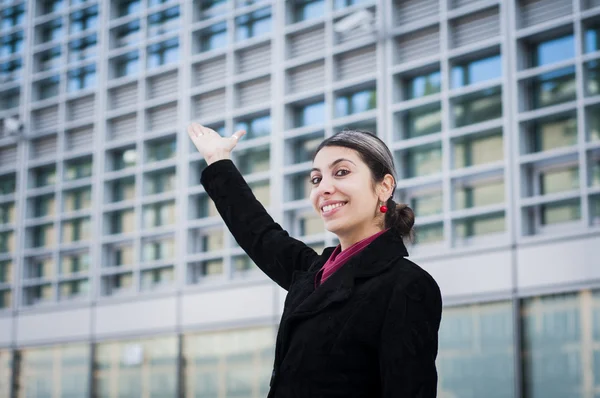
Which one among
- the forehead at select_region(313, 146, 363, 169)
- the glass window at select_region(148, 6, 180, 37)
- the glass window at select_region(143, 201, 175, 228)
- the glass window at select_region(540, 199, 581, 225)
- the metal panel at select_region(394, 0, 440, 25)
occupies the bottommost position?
the forehead at select_region(313, 146, 363, 169)

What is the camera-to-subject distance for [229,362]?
14578 mm

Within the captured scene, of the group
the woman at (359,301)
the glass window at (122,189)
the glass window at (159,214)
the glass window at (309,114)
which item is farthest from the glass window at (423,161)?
the woman at (359,301)

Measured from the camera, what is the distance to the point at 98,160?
656 inches

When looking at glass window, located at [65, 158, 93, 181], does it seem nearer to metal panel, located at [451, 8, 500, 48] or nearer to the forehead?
metal panel, located at [451, 8, 500, 48]

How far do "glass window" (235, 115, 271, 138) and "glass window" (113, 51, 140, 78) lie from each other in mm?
2624

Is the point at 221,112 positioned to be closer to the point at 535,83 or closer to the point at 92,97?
the point at 92,97

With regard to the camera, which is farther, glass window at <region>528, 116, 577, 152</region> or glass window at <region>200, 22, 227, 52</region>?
glass window at <region>200, 22, 227, 52</region>

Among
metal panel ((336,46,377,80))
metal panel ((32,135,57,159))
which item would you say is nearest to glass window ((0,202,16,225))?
metal panel ((32,135,57,159))

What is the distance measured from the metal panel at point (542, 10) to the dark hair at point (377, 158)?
9685 millimetres

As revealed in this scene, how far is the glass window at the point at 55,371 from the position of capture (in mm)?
16422

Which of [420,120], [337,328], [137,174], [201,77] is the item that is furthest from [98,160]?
[337,328]

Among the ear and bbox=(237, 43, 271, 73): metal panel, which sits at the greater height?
bbox=(237, 43, 271, 73): metal panel

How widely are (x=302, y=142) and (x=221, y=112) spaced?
1.67 metres

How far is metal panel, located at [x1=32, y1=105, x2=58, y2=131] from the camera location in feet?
57.6
